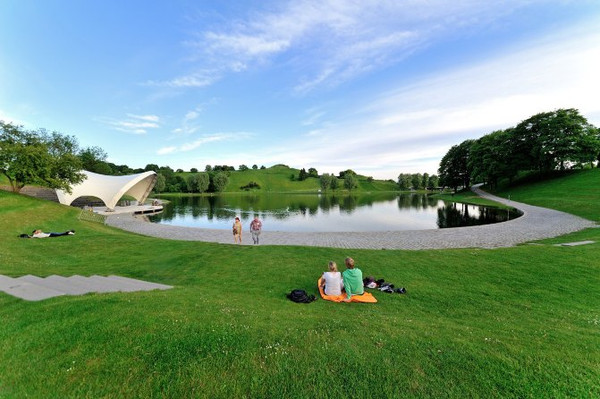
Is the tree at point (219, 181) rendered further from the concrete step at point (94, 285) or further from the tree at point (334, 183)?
the concrete step at point (94, 285)

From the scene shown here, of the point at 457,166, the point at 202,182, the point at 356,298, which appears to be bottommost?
the point at 356,298

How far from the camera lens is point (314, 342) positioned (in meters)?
4.09

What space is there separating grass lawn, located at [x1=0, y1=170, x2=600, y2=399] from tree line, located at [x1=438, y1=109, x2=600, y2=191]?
59.9 metres

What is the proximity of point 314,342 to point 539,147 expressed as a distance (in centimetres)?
7064

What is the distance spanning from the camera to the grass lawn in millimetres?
3080

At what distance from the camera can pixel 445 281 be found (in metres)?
8.85

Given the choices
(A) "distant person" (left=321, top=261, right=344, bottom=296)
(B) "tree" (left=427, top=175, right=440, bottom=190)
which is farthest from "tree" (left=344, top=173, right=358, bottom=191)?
(A) "distant person" (left=321, top=261, right=344, bottom=296)

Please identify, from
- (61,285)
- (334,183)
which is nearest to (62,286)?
(61,285)

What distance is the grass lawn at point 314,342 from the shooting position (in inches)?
121

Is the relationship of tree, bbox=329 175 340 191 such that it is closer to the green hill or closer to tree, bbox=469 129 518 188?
the green hill

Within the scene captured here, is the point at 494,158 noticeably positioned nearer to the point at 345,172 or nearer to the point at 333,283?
the point at 333,283

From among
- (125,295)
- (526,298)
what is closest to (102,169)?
(125,295)

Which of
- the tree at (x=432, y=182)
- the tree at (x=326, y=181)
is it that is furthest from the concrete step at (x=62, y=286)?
the tree at (x=432, y=182)

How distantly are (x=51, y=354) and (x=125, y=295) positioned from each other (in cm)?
251
